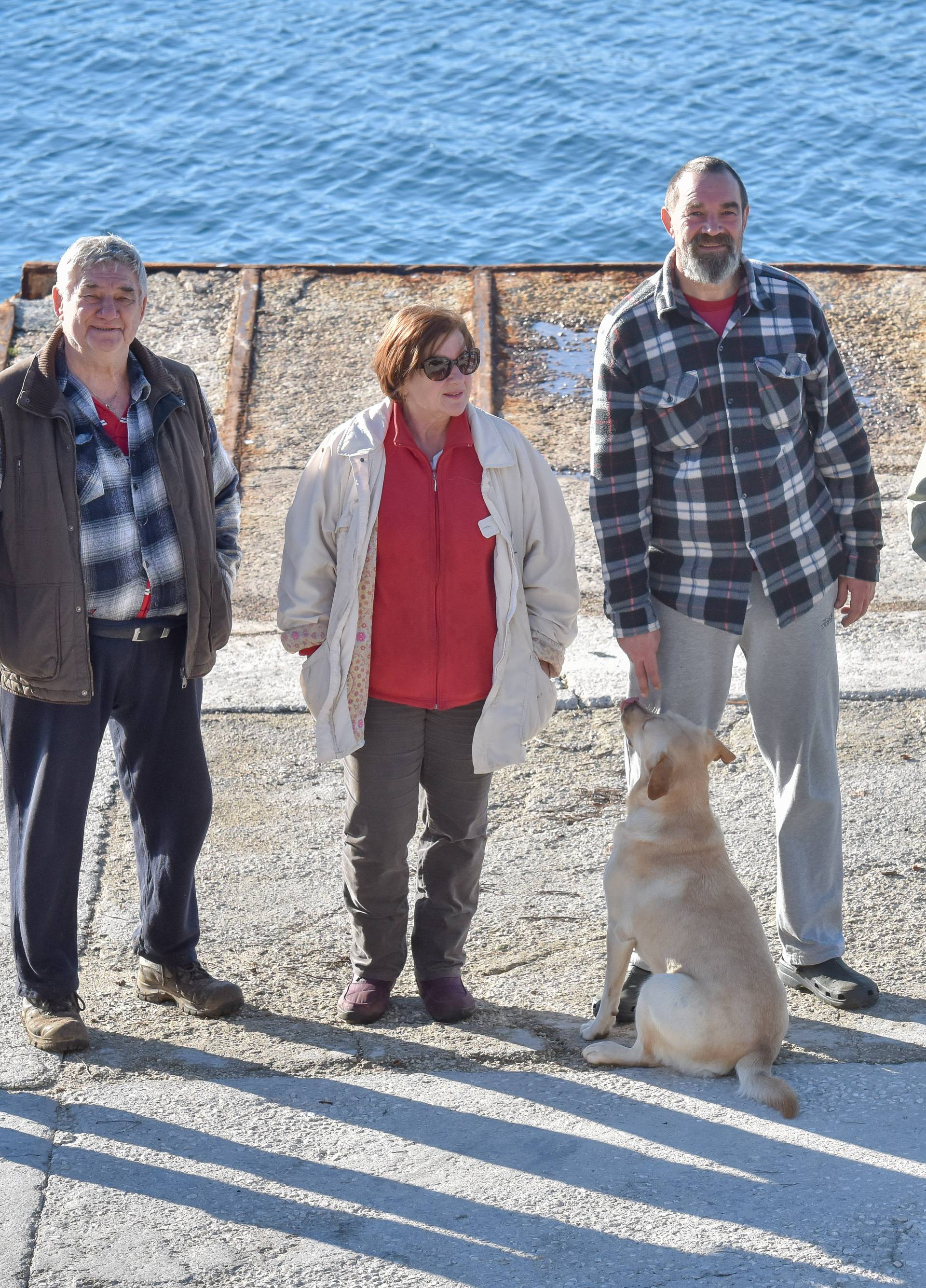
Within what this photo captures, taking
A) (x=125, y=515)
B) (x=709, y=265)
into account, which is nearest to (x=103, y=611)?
(x=125, y=515)

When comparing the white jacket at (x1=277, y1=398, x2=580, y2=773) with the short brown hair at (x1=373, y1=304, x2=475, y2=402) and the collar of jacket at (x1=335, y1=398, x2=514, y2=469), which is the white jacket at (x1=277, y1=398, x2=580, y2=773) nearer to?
the collar of jacket at (x1=335, y1=398, x2=514, y2=469)

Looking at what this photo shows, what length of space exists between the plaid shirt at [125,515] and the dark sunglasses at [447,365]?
791 mm

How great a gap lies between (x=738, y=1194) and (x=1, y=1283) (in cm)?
172

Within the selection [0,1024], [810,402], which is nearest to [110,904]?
[0,1024]

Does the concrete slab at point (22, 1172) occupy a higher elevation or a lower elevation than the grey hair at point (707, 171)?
lower

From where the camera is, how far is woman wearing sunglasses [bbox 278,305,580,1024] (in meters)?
3.86

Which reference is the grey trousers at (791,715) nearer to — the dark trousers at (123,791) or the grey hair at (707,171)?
the grey hair at (707,171)

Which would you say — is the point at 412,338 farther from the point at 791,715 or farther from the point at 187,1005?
the point at 187,1005

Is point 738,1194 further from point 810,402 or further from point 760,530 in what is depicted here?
point 810,402

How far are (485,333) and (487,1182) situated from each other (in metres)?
6.92

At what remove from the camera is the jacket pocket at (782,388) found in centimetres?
398

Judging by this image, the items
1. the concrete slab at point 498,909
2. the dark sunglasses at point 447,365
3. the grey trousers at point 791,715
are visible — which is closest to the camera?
the dark sunglasses at point 447,365

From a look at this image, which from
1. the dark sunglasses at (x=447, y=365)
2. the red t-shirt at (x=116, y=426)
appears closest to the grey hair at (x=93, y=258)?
the red t-shirt at (x=116, y=426)

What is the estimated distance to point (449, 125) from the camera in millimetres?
24719
